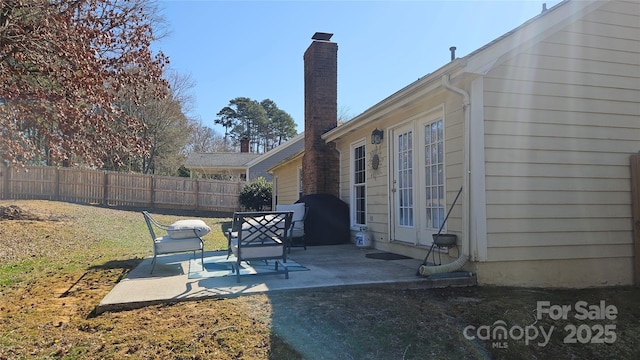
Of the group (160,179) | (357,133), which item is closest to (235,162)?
(160,179)

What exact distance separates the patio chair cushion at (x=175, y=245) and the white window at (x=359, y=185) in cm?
377

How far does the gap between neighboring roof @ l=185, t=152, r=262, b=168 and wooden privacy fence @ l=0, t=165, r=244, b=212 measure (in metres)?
5.02

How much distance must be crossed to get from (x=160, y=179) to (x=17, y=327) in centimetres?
1610

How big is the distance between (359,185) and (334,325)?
506cm

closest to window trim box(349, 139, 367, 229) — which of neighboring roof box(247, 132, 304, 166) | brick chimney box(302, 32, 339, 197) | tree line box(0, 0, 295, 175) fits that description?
brick chimney box(302, 32, 339, 197)

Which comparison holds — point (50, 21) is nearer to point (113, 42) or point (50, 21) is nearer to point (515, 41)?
point (113, 42)

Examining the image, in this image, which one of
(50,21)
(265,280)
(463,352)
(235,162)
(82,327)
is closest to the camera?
(463,352)

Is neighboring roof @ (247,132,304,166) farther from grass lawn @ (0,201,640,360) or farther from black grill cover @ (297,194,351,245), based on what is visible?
grass lawn @ (0,201,640,360)

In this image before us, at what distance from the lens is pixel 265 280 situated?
15.3 ft

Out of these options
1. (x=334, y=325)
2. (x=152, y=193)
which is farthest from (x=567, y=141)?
(x=152, y=193)

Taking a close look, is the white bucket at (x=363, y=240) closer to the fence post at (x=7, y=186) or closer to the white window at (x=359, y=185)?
the white window at (x=359, y=185)

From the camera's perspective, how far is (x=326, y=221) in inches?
323

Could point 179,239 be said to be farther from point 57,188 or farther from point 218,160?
point 218,160

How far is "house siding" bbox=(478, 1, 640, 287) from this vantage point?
15.6 feet
